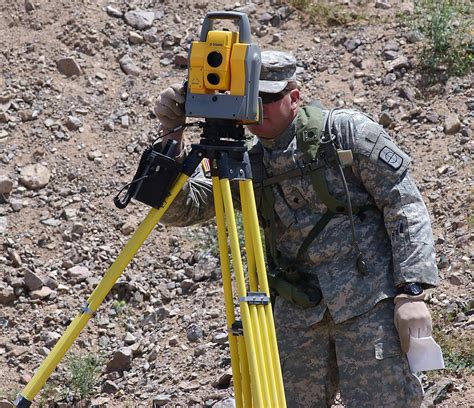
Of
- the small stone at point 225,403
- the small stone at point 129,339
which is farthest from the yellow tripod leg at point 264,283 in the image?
the small stone at point 129,339

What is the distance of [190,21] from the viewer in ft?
27.6

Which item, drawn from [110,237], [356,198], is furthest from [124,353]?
[356,198]

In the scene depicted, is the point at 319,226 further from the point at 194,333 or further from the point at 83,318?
the point at 194,333

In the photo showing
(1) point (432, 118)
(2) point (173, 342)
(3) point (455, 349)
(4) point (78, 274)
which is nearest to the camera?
(3) point (455, 349)

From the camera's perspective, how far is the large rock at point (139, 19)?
8359 mm

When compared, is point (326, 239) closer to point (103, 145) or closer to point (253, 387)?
point (253, 387)

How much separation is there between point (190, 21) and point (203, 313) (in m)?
2.91

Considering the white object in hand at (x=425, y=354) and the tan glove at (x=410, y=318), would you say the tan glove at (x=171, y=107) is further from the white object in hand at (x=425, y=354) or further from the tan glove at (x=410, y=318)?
the white object in hand at (x=425, y=354)

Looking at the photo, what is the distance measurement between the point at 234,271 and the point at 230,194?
0.83 feet

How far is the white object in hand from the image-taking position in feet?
12.5

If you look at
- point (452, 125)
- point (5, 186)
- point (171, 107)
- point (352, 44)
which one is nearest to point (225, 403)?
point (171, 107)

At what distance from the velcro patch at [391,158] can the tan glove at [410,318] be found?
47 centimetres

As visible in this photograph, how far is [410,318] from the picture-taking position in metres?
3.87

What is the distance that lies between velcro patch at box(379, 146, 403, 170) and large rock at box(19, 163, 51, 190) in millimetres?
3684
